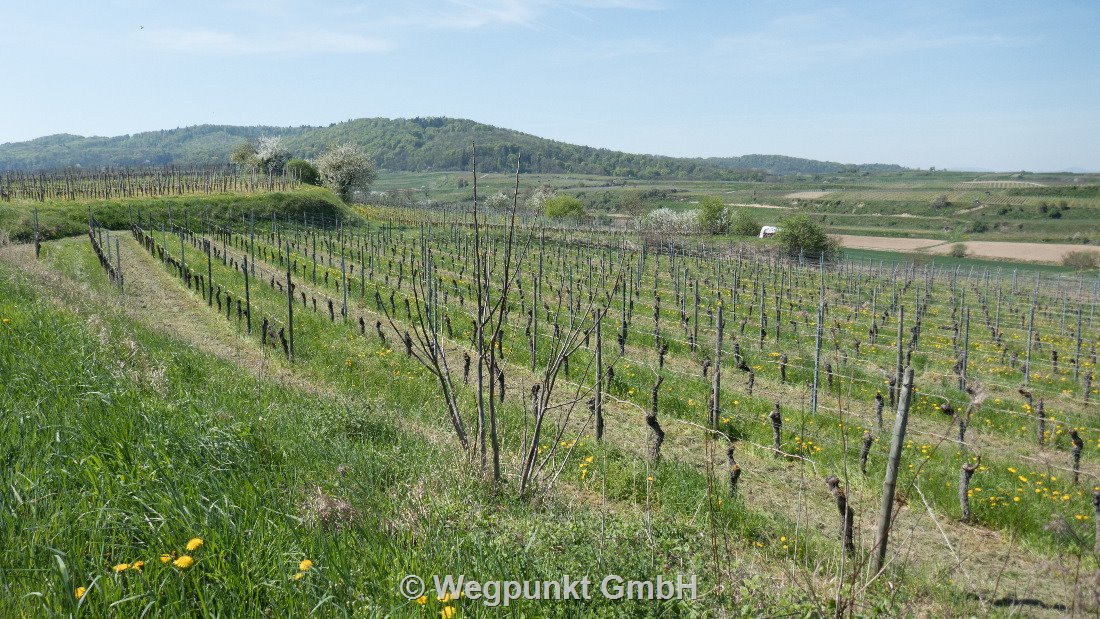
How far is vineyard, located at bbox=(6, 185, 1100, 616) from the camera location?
391 cm

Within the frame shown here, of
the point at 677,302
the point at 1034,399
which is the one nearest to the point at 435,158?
the point at 677,302

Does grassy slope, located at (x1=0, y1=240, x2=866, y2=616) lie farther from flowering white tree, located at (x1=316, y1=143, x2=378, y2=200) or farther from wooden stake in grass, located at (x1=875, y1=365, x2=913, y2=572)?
flowering white tree, located at (x1=316, y1=143, x2=378, y2=200)

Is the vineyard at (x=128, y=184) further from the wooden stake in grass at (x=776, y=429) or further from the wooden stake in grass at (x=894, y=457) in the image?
the wooden stake in grass at (x=894, y=457)

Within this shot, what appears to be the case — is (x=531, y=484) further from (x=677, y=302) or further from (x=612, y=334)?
(x=677, y=302)

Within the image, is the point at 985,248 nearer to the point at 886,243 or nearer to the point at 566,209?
the point at 886,243

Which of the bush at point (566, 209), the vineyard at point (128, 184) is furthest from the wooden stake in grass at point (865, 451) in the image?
the bush at point (566, 209)

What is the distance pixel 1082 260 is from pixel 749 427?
166ft

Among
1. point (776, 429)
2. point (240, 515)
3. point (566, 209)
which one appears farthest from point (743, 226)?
point (240, 515)

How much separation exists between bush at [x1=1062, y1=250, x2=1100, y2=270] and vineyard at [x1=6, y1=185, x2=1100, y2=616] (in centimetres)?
3120

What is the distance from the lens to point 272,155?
6391 cm

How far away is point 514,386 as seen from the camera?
10.9 meters

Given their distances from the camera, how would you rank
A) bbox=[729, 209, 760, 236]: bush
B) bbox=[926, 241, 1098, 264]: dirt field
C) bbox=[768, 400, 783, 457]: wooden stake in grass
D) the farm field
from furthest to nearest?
the farm field
bbox=[729, 209, 760, 236]: bush
bbox=[926, 241, 1098, 264]: dirt field
bbox=[768, 400, 783, 457]: wooden stake in grass

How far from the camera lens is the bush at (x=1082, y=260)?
45.6 m

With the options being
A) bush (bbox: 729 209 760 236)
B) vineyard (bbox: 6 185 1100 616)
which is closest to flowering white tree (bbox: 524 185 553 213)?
vineyard (bbox: 6 185 1100 616)
